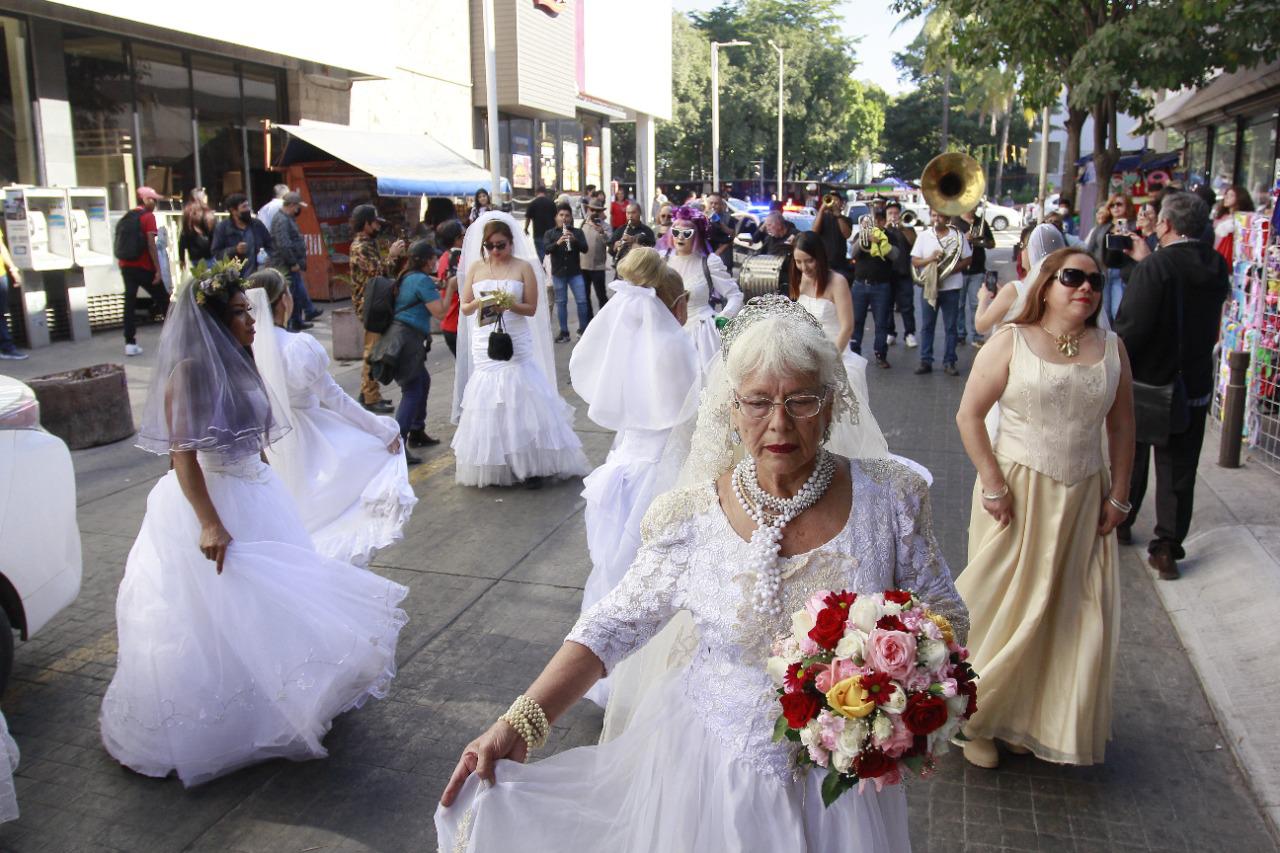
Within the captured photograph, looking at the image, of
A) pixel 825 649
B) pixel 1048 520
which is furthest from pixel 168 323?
pixel 1048 520

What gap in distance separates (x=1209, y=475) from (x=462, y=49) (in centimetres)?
2278

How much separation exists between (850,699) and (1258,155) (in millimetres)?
19911

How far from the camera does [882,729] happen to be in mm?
2031

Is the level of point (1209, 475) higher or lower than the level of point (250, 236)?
lower

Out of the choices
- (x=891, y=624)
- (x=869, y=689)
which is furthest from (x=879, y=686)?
(x=891, y=624)

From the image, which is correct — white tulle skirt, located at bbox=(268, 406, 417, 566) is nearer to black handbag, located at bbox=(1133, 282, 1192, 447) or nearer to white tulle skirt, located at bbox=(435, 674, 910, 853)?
white tulle skirt, located at bbox=(435, 674, 910, 853)

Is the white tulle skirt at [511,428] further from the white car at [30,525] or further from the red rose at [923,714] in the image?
the red rose at [923,714]

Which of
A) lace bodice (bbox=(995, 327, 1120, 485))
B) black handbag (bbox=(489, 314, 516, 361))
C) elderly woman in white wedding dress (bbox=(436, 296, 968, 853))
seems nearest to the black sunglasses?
lace bodice (bbox=(995, 327, 1120, 485))

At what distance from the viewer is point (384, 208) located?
21188mm

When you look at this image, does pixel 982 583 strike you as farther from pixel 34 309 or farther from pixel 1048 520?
pixel 34 309

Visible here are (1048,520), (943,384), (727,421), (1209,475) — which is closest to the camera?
(727,421)

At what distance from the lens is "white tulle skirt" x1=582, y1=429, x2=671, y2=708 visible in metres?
Result: 4.76

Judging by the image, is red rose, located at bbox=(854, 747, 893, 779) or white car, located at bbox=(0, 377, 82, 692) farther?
white car, located at bbox=(0, 377, 82, 692)

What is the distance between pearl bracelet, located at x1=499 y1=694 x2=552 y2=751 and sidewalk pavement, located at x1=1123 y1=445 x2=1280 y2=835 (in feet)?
9.53
